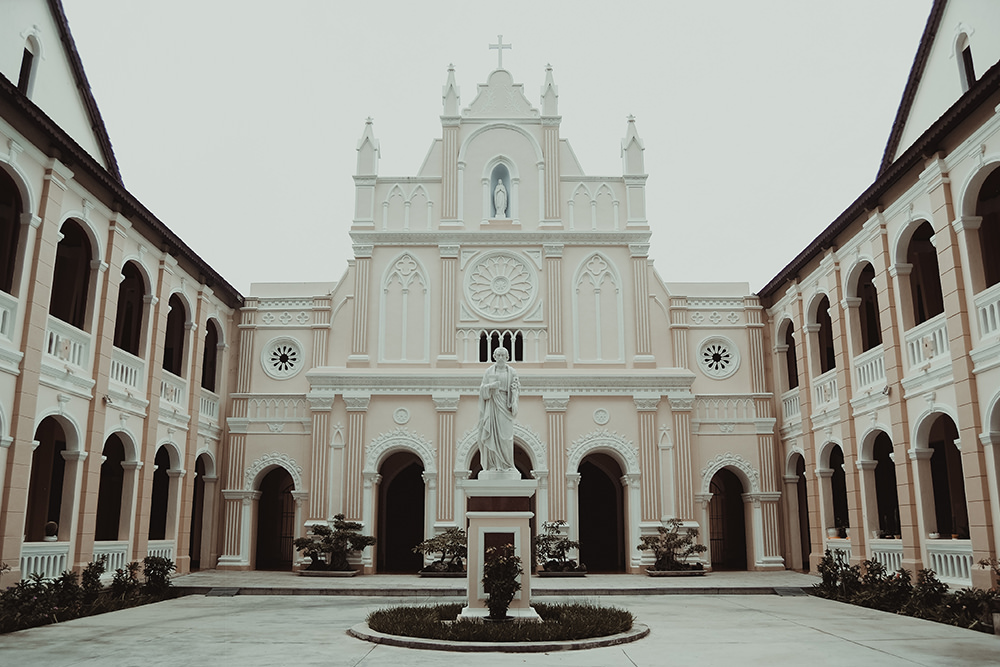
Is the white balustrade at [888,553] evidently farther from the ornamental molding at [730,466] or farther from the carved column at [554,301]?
the carved column at [554,301]

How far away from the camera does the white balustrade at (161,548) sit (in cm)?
2198

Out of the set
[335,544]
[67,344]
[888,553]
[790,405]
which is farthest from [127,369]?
[790,405]

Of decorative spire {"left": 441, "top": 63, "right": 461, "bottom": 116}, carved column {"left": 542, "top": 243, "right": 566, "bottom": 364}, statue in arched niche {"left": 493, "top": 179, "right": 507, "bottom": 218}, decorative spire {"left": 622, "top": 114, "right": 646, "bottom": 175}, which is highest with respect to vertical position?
decorative spire {"left": 441, "top": 63, "right": 461, "bottom": 116}

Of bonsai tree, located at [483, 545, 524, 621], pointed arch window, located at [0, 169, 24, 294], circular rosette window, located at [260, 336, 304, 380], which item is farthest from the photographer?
circular rosette window, located at [260, 336, 304, 380]

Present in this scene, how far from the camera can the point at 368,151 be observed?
28469 millimetres

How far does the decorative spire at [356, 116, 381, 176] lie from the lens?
28.3 m

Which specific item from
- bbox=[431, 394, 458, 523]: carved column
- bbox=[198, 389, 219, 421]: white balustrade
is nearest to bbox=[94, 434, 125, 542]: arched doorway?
bbox=[198, 389, 219, 421]: white balustrade

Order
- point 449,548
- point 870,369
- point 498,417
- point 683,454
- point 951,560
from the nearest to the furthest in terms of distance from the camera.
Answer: point 498,417 → point 951,560 → point 870,369 → point 449,548 → point 683,454

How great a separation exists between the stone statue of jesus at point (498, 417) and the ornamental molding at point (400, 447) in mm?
11998

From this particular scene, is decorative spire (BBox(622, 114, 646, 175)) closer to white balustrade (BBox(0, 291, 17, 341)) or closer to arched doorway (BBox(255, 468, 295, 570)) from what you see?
arched doorway (BBox(255, 468, 295, 570))

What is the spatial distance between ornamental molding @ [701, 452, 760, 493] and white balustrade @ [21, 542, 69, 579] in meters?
17.8

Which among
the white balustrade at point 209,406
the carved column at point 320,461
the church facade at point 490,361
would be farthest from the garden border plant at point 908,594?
the white balustrade at point 209,406

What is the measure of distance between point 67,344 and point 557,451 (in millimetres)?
14068

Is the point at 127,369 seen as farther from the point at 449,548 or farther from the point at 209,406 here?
the point at 449,548
